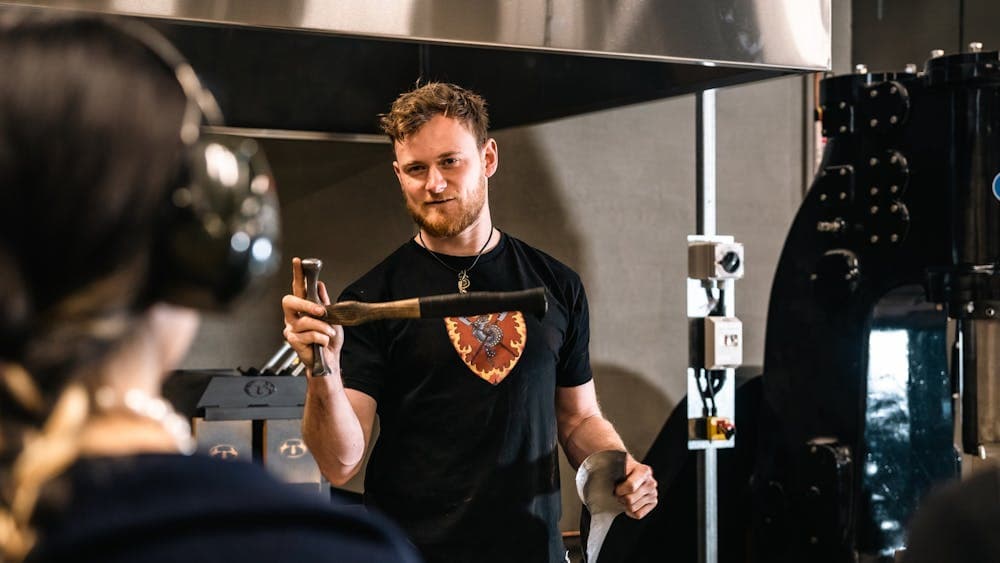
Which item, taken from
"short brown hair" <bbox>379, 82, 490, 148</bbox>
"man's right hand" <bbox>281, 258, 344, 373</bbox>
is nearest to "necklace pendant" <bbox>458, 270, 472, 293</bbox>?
"short brown hair" <bbox>379, 82, 490, 148</bbox>

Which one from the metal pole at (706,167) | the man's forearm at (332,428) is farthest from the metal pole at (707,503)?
the man's forearm at (332,428)

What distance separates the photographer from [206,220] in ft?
2.09

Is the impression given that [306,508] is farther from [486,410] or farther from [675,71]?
[675,71]

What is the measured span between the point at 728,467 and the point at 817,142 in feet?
3.89

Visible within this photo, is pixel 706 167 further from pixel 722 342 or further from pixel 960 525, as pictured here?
pixel 960 525

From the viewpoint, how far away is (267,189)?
71 cm

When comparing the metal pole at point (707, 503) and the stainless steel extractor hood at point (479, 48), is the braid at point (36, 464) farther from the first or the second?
the metal pole at point (707, 503)

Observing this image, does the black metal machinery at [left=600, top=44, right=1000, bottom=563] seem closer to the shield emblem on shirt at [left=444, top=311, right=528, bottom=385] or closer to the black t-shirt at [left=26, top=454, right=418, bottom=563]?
the shield emblem on shirt at [left=444, top=311, right=528, bottom=385]

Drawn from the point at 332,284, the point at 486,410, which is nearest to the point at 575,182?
the point at 332,284

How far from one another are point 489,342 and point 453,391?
0.12m

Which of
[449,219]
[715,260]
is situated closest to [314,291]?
[449,219]

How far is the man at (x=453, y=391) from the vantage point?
192 cm

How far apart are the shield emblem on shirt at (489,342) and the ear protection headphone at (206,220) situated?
1285mm

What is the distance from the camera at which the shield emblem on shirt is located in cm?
197
